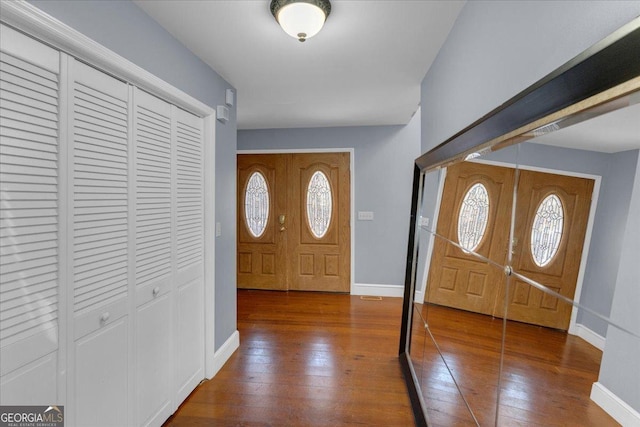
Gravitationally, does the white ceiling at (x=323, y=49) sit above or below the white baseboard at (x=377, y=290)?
above

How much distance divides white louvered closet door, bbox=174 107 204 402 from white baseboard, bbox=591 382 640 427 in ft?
6.58

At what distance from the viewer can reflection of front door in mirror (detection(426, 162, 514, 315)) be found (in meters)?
1.06

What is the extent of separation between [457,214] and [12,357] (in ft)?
6.25

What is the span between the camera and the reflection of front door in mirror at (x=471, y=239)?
106 cm

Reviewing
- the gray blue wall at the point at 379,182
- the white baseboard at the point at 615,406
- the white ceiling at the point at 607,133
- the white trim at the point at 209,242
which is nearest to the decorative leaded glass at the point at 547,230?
the white ceiling at the point at 607,133

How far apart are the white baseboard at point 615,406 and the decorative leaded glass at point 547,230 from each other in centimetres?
29

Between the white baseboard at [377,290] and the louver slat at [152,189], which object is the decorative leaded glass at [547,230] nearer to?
the louver slat at [152,189]

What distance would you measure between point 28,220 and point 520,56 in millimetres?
1838

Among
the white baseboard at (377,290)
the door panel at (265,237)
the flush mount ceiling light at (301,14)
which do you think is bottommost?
the white baseboard at (377,290)

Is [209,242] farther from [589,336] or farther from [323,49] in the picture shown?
[589,336]

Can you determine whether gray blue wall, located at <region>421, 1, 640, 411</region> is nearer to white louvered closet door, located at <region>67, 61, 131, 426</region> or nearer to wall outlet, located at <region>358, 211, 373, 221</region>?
white louvered closet door, located at <region>67, 61, 131, 426</region>

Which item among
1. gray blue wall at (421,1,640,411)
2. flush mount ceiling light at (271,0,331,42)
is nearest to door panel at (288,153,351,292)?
gray blue wall at (421,1,640,411)

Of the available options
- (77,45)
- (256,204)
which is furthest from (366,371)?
(256,204)

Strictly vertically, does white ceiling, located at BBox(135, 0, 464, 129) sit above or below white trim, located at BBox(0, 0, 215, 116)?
above
